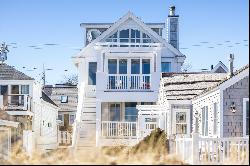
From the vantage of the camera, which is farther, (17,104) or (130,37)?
(17,104)

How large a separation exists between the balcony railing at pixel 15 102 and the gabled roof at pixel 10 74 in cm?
153

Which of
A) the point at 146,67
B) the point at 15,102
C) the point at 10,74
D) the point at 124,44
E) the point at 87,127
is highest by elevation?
the point at 124,44

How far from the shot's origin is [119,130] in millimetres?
26656

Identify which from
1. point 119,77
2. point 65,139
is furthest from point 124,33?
point 65,139

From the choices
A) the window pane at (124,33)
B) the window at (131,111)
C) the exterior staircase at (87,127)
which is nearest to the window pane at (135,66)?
the window at (131,111)

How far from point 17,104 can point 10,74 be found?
2.86 metres

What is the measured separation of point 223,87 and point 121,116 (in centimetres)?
1494

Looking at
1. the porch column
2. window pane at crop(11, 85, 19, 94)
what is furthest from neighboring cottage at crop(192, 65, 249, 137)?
window pane at crop(11, 85, 19, 94)

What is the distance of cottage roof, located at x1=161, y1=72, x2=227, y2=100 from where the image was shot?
76.4 ft

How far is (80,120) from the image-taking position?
3011cm

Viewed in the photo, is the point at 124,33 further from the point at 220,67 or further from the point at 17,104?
the point at 17,104

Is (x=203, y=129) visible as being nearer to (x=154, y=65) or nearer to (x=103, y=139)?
(x=103, y=139)

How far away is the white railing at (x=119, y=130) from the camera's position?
87.1 ft

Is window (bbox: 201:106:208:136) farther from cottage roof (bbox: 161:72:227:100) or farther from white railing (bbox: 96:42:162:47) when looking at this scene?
white railing (bbox: 96:42:162:47)
